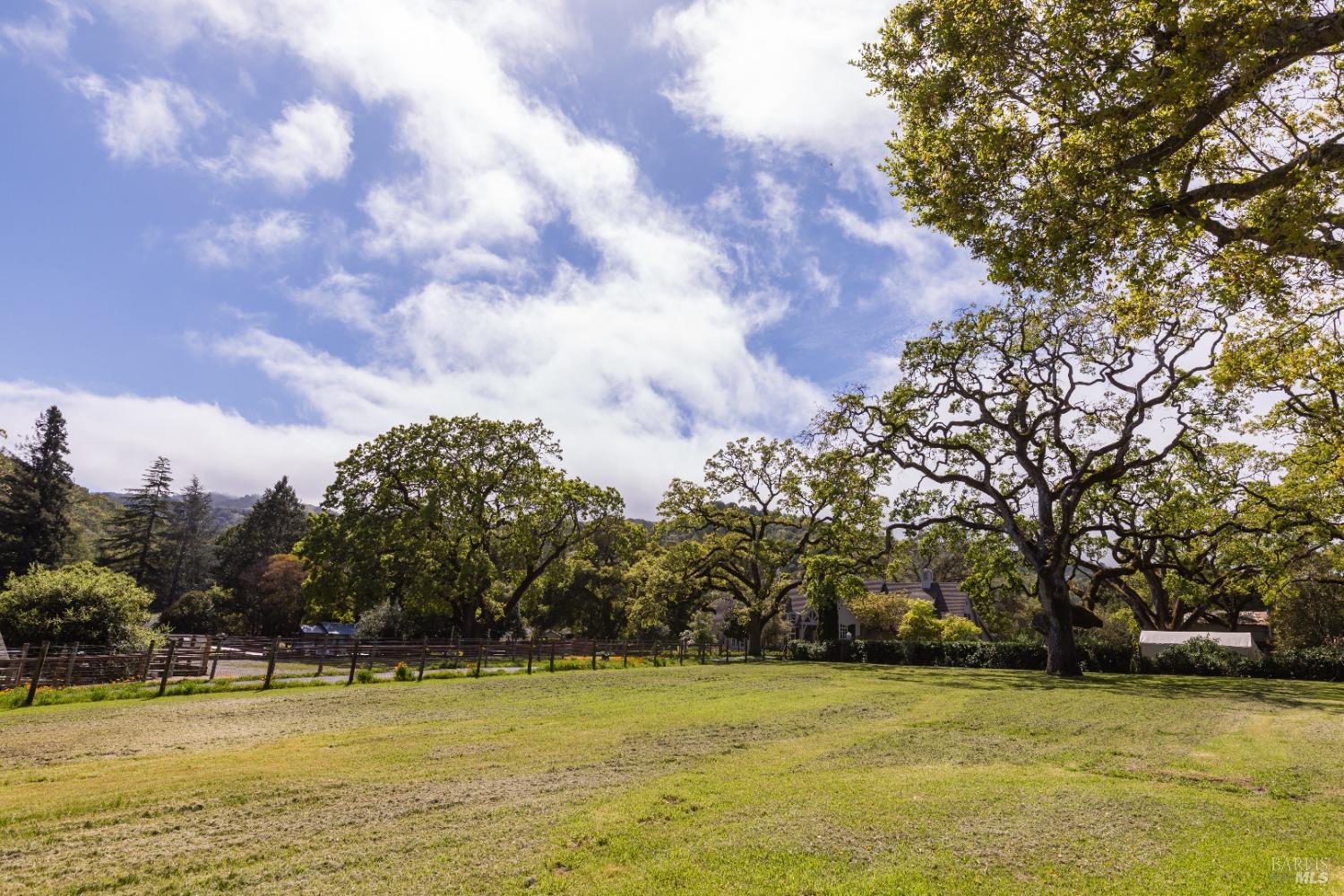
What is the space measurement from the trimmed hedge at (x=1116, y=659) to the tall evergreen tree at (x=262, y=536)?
56875mm

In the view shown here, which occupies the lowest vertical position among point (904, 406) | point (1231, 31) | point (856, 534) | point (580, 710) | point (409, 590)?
point (580, 710)

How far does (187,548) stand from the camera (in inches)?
3578

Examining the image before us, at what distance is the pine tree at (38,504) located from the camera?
52562 millimetres

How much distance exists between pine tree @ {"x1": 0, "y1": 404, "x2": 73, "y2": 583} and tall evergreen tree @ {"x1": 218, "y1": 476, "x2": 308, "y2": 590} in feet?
45.7

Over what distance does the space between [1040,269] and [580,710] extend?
12.7 meters

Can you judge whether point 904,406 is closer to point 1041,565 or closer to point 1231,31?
point 1041,565

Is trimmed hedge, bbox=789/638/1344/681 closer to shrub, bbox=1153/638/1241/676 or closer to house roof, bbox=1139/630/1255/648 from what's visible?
shrub, bbox=1153/638/1241/676

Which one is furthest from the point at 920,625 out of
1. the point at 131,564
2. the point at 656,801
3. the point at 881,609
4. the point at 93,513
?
the point at 93,513

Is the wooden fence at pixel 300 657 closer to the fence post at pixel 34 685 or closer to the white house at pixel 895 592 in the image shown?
the fence post at pixel 34 685

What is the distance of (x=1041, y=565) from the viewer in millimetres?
29406

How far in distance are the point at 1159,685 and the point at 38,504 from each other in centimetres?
7489

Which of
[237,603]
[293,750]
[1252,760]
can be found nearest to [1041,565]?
[1252,760]

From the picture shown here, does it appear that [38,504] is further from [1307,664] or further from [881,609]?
[1307,664]
